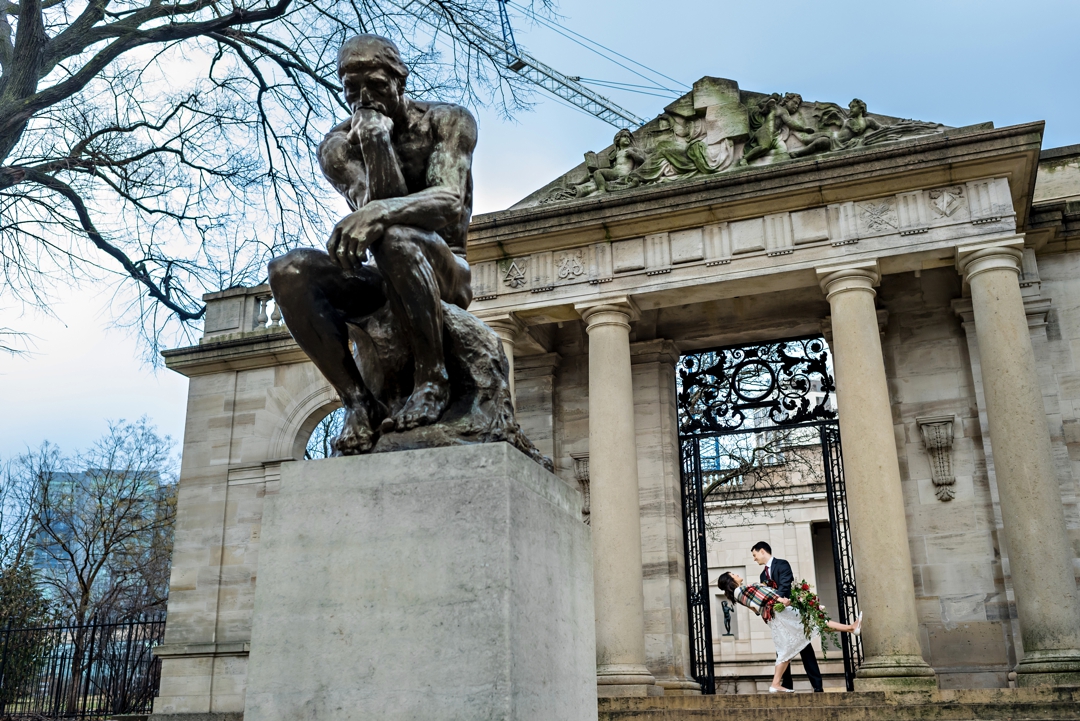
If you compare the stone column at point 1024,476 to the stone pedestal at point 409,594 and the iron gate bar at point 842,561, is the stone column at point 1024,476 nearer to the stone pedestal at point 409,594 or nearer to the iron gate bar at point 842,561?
the iron gate bar at point 842,561

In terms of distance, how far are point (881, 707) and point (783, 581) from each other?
2.28 m

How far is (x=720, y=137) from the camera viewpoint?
1544 cm

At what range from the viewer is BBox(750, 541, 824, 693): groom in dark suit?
39.4 feet

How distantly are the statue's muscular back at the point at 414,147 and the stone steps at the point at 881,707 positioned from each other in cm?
798

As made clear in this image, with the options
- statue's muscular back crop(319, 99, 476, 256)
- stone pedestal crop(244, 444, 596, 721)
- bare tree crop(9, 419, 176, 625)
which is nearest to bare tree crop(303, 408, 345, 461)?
bare tree crop(9, 419, 176, 625)

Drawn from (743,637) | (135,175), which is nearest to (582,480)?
(135,175)

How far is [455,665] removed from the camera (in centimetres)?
328

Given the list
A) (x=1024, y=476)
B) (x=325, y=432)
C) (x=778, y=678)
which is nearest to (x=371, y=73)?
(x=778, y=678)

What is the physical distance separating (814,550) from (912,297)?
1960 centimetres

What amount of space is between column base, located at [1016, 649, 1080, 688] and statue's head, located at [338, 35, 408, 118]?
10.7 m

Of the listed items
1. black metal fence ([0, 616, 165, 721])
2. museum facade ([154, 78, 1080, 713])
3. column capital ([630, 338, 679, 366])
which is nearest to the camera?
museum facade ([154, 78, 1080, 713])

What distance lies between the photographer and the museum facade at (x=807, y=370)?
12422 millimetres

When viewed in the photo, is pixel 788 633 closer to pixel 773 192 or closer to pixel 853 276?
pixel 853 276

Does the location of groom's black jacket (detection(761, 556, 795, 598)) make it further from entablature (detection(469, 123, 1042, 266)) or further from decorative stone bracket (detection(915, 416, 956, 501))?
entablature (detection(469, 123, 1042, 266))
